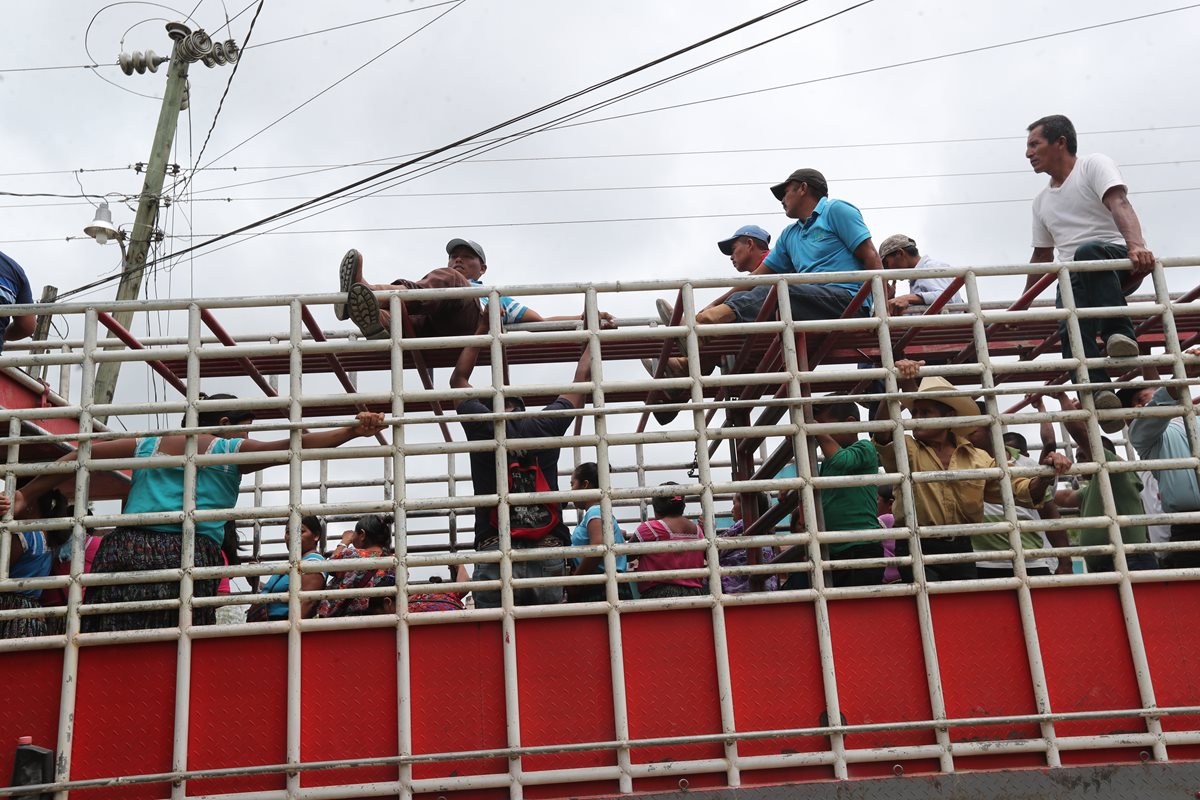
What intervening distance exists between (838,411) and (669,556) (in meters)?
1.20

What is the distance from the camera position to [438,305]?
523cm

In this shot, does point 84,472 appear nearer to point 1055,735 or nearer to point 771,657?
point 771,657

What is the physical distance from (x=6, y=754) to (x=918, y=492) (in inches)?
171

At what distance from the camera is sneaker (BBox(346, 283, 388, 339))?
4.57 m

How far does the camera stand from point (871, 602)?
4414 millimetres

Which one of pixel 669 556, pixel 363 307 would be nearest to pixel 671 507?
pixel 669 556

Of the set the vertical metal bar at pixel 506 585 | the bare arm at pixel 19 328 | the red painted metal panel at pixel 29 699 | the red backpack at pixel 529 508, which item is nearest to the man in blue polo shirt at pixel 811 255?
the red backpack at pixel 529 508

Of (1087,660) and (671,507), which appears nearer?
(1087,660)

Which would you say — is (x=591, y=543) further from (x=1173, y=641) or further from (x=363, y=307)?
(x=1173, y=641)

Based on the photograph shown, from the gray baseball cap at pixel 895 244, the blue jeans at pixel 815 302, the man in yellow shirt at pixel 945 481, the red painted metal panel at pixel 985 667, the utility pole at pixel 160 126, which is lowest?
the red painted metal panel at pixel 985 667

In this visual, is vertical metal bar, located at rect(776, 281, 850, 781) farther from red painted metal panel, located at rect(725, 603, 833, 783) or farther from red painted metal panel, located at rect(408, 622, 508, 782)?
red painted metal panel, located at rect(408, 622, 508, 782)

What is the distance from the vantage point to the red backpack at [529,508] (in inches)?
189

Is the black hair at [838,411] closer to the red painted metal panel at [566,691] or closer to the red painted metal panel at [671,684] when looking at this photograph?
the red painted metal panel at [671,684]

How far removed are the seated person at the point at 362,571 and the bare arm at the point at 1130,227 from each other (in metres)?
4.17
